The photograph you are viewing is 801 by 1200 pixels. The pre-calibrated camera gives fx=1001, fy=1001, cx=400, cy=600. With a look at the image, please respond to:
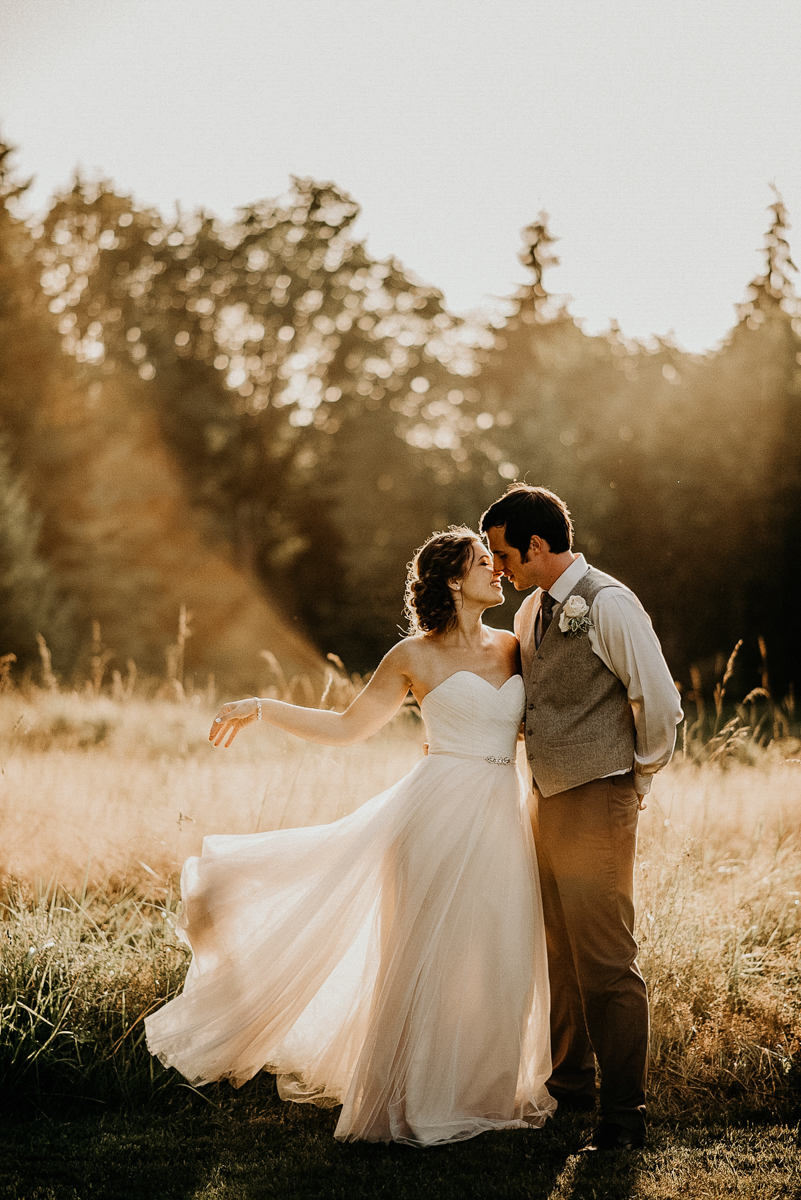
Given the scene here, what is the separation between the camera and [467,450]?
2534 cm

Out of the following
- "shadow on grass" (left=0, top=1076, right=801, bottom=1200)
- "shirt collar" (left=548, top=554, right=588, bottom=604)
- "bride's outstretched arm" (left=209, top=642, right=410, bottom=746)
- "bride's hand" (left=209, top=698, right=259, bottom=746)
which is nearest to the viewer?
"shadow on grass" (left=0, top=1076, right=801, bottom=1200)

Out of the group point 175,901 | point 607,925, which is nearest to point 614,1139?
point 607,925

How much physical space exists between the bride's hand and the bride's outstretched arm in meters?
0.02

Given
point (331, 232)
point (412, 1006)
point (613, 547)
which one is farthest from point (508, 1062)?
point (331, 232)

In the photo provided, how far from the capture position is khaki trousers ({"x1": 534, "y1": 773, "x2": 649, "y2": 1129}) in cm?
359

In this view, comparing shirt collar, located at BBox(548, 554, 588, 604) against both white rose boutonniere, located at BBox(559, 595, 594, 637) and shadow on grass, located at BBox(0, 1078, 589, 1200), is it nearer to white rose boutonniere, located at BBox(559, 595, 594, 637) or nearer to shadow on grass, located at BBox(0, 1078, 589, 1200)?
white rose boutonniere, located at BBox(559, 595, 594, 637)

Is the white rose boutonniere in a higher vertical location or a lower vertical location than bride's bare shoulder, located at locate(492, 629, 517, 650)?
higher

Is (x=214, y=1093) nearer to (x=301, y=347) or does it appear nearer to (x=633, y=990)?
(x=633, y=990)

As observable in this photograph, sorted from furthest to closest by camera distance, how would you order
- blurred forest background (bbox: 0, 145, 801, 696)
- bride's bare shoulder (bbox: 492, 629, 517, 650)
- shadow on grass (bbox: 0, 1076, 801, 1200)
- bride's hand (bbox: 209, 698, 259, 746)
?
1. blurred forest background (bbox: 0, 145, 801, 696)
2. bride's bare shoulder (bbox: 492, 629, 517, 650)
3. bride's hand (bbox: 209, 698, 259, 746)
4. shadow on grass (bbox: 0, 1076, 801, 1200)

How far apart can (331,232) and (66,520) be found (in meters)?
11.5

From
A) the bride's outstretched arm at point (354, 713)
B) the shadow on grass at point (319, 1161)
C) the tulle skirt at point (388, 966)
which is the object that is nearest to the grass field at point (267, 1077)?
the shadow on grass at point (319, 1161)

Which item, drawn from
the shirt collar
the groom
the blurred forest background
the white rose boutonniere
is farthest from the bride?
the blurred forest background

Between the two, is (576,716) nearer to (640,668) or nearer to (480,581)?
(640,668)

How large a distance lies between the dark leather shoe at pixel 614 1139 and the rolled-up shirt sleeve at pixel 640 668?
1.29 metres
